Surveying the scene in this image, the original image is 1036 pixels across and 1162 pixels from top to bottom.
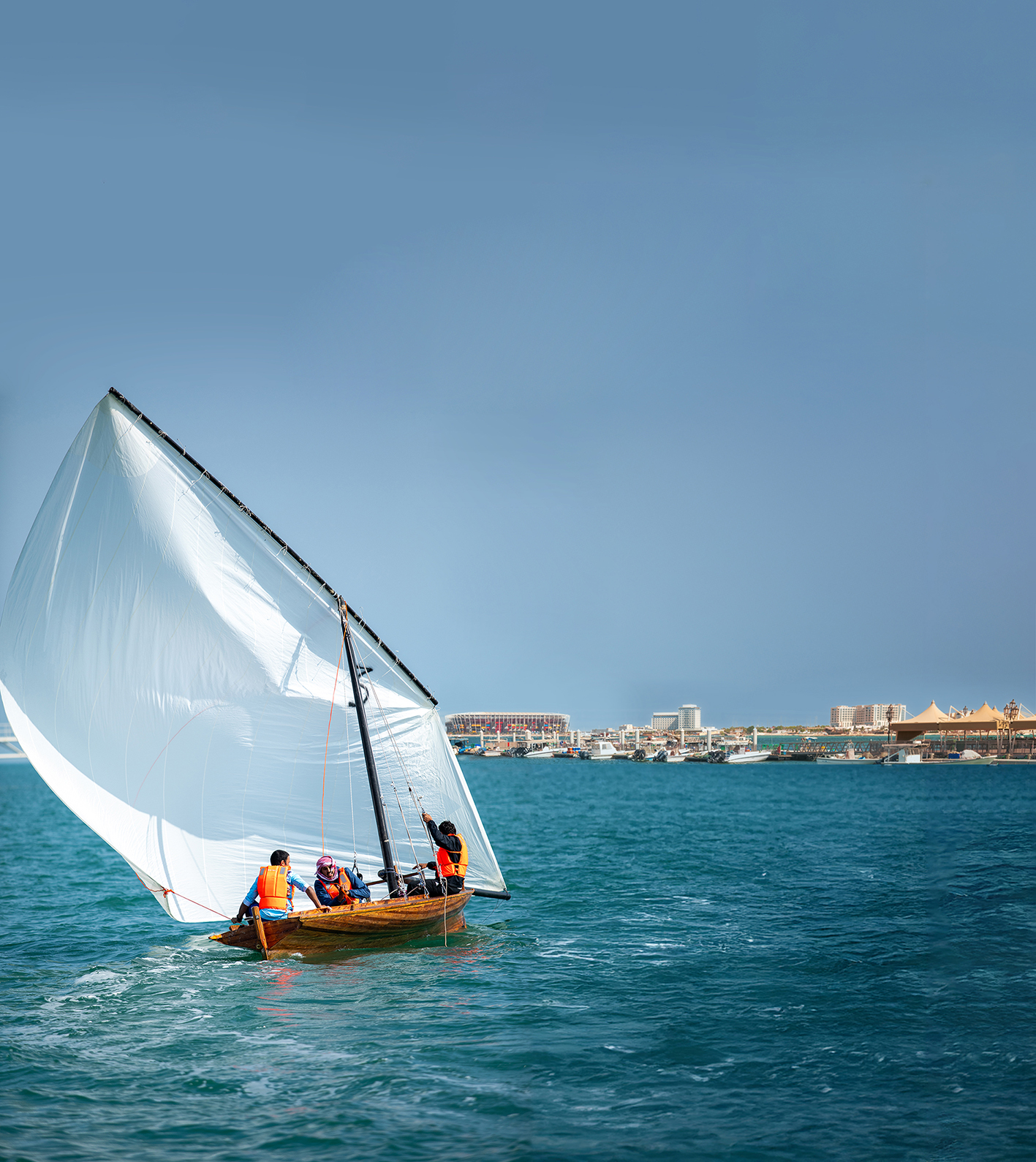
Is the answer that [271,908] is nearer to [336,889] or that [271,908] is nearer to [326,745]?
[336,889]

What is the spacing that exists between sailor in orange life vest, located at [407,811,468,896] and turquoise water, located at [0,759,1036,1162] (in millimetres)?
1411

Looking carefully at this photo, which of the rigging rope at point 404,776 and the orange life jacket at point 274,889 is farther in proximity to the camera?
the rigging rope at point 404,776

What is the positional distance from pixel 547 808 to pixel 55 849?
40900 millimetres

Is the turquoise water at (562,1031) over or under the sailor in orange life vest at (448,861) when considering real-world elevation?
under

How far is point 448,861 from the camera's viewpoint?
22938 millimetres

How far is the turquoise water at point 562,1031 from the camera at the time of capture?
12.1 metres

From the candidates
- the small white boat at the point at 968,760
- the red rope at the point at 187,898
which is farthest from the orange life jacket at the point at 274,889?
the small white boat at the point at 968,760

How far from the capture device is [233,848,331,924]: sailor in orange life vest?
2047 centimetres

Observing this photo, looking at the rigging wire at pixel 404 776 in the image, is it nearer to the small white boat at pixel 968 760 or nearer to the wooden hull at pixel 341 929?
the wooden hull at pixel 341 929

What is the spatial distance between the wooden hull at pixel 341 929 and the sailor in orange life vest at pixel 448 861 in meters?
0.54

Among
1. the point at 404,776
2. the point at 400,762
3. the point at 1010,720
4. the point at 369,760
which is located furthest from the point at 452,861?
the point at 1010,720

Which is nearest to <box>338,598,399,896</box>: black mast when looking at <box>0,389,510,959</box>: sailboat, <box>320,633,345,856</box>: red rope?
<box>0,389,510,959</box>: sailboat

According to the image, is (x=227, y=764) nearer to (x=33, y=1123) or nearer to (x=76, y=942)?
(x=76, y=942)

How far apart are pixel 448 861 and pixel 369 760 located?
10.2ft
